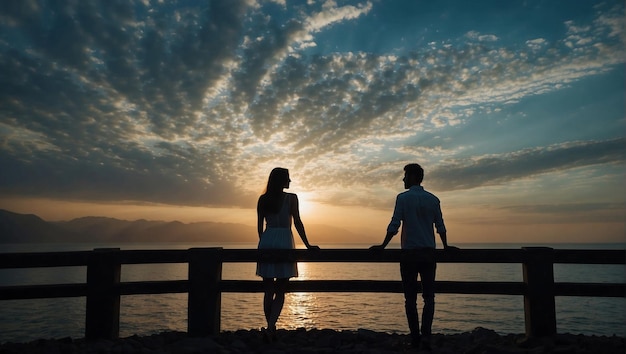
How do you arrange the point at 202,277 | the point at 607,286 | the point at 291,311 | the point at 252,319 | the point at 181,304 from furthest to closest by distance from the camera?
1. the point at 181,304
2. the point at 291,311
3. the point at 252,319
4. the point at 202,277
5. the point at 607,286

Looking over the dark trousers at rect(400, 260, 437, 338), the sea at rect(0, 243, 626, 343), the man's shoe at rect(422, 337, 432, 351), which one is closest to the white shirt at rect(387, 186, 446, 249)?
the dark trousers at rect(400, 260, 437, 338)

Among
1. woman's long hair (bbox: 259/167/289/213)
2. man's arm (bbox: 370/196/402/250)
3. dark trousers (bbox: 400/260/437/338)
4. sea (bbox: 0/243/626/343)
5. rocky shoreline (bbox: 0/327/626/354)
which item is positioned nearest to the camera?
rocky shoreline (bbox: 0/327/626/354)

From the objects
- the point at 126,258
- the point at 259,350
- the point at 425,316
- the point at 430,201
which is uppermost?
the point at 430,201

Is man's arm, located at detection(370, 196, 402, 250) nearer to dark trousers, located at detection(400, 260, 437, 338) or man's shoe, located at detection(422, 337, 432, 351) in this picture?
dark trousers, located at detection(400, 260, 437, 338)

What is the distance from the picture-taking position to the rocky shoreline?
4.45m

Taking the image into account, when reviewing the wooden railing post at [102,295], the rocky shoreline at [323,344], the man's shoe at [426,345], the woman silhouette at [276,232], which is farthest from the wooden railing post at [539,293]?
the wooden railing post at [102,295]

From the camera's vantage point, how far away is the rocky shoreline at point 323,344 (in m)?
4.45

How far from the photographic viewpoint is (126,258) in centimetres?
520

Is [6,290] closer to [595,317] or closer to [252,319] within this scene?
[252,319]

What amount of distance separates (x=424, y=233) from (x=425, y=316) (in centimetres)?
101

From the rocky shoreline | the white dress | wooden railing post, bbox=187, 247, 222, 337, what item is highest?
the white dress

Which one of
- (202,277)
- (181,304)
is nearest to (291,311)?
(181,304)

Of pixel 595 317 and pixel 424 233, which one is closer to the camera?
pixel 424 233

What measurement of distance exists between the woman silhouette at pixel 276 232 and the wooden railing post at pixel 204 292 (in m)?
0.62
